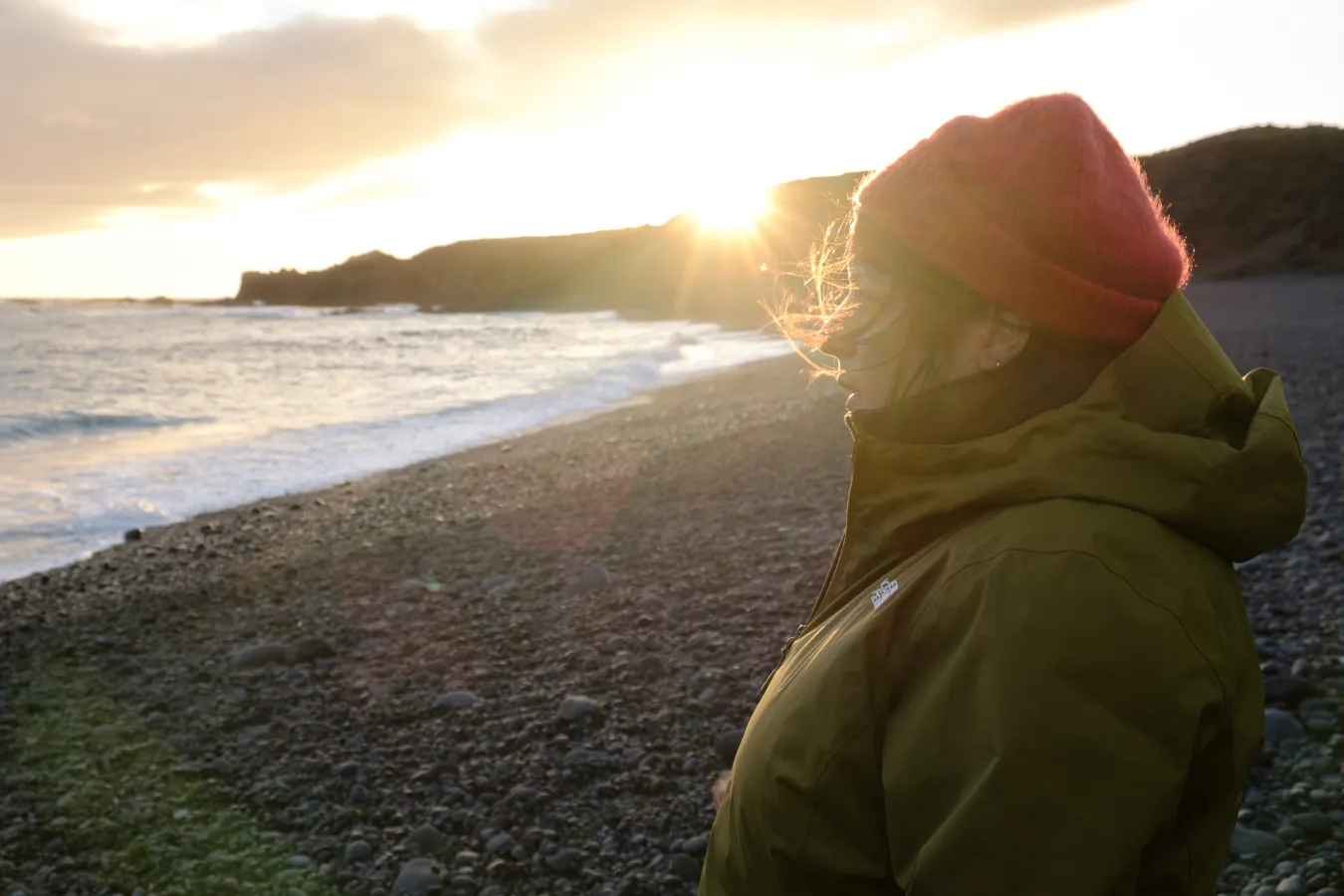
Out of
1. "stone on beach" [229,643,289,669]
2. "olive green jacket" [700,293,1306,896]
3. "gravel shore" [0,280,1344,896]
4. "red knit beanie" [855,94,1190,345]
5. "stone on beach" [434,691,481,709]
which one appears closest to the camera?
"olive green jacket" [700,293,1306,896]

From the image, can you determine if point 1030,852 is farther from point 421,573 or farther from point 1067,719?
point 421,573

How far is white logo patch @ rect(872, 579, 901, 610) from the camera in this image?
152 centimetres

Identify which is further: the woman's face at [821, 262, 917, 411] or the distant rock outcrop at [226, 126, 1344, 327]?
the distant rock outcrop at [226, 126, 1344, 327]

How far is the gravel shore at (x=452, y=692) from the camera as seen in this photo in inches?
149

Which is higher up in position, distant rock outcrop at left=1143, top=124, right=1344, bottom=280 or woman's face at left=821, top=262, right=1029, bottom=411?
distant rock outcrop at left=1143, top=124, right=1344, bottom=280

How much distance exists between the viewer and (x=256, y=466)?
1332cm

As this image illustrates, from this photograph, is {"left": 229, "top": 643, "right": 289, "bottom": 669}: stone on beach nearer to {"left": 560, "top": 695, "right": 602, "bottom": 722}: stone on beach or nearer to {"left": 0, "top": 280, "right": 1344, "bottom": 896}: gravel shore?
{"left": 0, "top": 280, "right": 1344, "bottom": 896}: gravel shore

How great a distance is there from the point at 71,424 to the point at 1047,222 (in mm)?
19970

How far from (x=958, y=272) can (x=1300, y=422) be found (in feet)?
31.7

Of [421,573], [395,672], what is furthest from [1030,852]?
[421,573]

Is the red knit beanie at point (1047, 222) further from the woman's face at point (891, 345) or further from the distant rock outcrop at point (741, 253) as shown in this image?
the distant rock outcrop at point (741, 253)

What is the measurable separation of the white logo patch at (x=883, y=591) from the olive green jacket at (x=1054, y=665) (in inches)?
0.7

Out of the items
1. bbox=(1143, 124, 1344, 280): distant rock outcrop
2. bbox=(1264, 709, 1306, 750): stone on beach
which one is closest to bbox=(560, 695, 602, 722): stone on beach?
bbox=(1264, 709, 1306, 750): stone on beach

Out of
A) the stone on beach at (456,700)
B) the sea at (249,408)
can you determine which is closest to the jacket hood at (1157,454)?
the stone on beach at (456,700)
